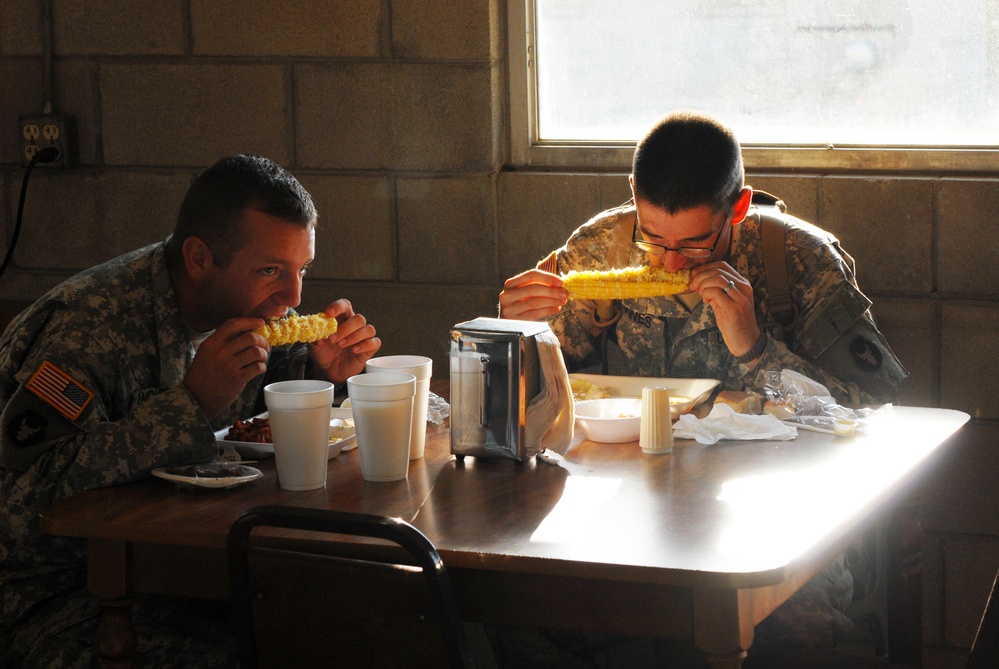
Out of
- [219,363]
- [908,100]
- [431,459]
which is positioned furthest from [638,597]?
[908,100]

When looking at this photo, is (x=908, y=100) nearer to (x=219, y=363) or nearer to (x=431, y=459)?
(x=431, y=459)

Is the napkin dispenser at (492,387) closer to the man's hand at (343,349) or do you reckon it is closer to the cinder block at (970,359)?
the man's hand at (343,349)

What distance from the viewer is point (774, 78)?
3744 mm

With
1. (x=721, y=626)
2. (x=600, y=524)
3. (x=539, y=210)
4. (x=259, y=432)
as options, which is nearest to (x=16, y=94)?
(x=539, y=210)

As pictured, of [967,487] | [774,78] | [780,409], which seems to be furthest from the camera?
[774,78]

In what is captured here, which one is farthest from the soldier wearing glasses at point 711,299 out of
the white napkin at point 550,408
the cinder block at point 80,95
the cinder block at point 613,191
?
the cinder block at point 80,95

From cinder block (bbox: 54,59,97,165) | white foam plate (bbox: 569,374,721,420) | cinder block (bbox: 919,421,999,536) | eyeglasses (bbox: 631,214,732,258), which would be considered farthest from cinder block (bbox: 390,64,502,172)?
cinder block (bbox: 919,421,999,536)

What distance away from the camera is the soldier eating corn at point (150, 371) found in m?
2.29

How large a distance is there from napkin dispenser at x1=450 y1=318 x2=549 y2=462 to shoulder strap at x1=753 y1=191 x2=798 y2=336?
0.97 m

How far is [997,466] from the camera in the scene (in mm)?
3584

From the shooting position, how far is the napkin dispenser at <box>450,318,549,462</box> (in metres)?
2.34

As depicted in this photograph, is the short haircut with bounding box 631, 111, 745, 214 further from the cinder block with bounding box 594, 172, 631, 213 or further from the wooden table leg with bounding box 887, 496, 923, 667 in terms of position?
the wooden table leg with bounding box 887, 496, 923, 667

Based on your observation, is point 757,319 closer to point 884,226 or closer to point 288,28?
point 884,226

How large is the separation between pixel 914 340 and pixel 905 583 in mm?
1053
